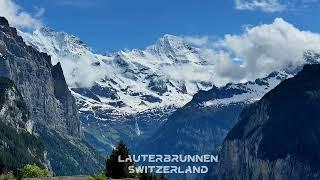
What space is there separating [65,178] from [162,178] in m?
49.4

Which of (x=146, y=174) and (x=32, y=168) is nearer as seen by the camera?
(x=146, y=174)

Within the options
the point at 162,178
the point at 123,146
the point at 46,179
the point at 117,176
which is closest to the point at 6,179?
the point at 46,179

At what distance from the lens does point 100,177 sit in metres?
97.6

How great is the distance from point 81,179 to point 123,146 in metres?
25.4

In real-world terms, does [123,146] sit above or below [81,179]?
above

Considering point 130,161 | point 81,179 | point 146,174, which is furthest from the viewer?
point 130,161

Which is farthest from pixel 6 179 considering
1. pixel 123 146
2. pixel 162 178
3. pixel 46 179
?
pixel 162 178

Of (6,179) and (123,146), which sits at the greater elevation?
(123,146)

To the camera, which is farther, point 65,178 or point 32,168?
point 32,168

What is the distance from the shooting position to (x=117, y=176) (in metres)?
127

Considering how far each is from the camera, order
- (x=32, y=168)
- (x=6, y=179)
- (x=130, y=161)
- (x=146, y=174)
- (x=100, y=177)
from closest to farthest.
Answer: (x=100, y=177) < (x=6, y=179) < (x=146, y=174) < (x=130, y=161) < (x=32, y=168)

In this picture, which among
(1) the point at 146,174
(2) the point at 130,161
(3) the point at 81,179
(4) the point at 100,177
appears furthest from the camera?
(2) the point at 130,161

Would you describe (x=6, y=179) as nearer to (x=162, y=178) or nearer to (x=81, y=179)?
(x=81, y=179)

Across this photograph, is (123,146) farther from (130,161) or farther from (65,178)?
(65,178)
